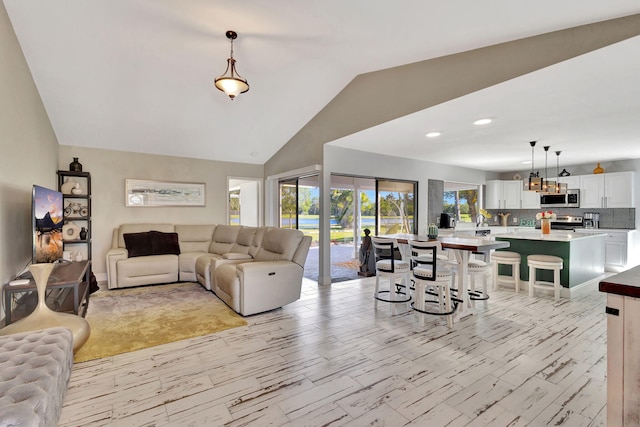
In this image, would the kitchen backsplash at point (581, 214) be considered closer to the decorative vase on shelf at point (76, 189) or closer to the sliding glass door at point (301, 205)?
the sliding glass door at point (301, 205)

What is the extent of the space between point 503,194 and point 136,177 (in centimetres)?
862

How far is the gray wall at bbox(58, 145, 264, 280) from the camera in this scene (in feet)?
17.6

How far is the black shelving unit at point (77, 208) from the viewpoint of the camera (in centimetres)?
489

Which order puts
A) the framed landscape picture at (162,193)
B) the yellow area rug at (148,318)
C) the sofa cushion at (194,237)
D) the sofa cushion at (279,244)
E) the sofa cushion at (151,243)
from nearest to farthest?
the yellow area rug at (148,318) → the sofa cushion at (279,244) → the sofa cushion at (151,243) → the framed landscape picture at (162,193) → the sofa cushion at (194,237)

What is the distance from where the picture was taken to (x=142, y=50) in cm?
348

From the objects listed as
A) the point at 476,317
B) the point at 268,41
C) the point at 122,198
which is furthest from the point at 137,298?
the point at 476,317

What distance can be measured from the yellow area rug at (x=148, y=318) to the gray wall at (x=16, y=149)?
3.19 ft

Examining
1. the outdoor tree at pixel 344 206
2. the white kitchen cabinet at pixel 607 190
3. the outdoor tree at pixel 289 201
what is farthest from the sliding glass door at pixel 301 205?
the white kitchen cabinet at pixel 607 190

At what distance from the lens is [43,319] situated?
8.46 ft

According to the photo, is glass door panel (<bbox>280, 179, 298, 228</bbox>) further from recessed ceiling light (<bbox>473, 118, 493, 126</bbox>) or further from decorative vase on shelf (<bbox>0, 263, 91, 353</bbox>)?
decorative vase on shelf (<bbox>0, 263, 91, 353</bbox>)

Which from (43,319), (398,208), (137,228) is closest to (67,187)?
(137,228)

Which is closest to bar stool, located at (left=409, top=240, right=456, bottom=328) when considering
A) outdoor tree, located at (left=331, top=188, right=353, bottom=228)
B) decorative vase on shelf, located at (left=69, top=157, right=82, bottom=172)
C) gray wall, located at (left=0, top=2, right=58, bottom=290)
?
outdoor tree, located at (left=331, top=188, right=353, bottom=228)

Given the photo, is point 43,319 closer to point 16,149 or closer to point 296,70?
point 16,149

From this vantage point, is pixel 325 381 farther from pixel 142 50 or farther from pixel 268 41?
pixel 142 50
